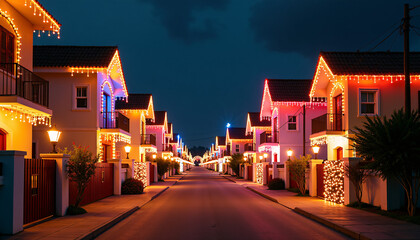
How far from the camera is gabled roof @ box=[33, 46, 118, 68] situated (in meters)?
24.0

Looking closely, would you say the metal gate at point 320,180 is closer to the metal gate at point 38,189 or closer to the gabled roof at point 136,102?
the metal gate at point 38,189

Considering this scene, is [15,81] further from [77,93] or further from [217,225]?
[77,93]

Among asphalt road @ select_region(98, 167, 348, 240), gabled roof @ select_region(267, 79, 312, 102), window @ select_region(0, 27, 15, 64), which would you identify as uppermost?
gabled roof @ select_region(267, 79, 312, 102)

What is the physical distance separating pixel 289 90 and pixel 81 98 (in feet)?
64.8

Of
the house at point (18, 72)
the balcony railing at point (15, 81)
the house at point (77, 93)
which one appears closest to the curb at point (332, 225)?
the house at point (18, 72)

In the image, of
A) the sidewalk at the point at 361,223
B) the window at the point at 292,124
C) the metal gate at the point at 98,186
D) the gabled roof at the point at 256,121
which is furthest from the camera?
the gabled roof at the point at 256,121

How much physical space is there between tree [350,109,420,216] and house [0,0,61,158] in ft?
37.4

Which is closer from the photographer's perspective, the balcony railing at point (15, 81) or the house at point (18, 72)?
the balcony railing at point (15, 81)

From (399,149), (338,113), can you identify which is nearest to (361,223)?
(399,149)

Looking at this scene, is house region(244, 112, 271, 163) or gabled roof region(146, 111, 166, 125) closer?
house region(244, 112, 271, 163)

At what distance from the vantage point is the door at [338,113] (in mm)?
25936

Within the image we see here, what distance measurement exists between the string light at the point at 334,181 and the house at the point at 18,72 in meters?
12.1

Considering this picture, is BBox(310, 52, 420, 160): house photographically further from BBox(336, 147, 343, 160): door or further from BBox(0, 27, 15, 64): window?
BBox(0, 27, 15, 64): window

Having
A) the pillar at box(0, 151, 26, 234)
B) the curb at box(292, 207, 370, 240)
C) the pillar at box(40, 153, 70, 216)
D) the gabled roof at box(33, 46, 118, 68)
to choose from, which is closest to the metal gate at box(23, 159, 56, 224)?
the pillar at box(40, 153, 70, 216)
